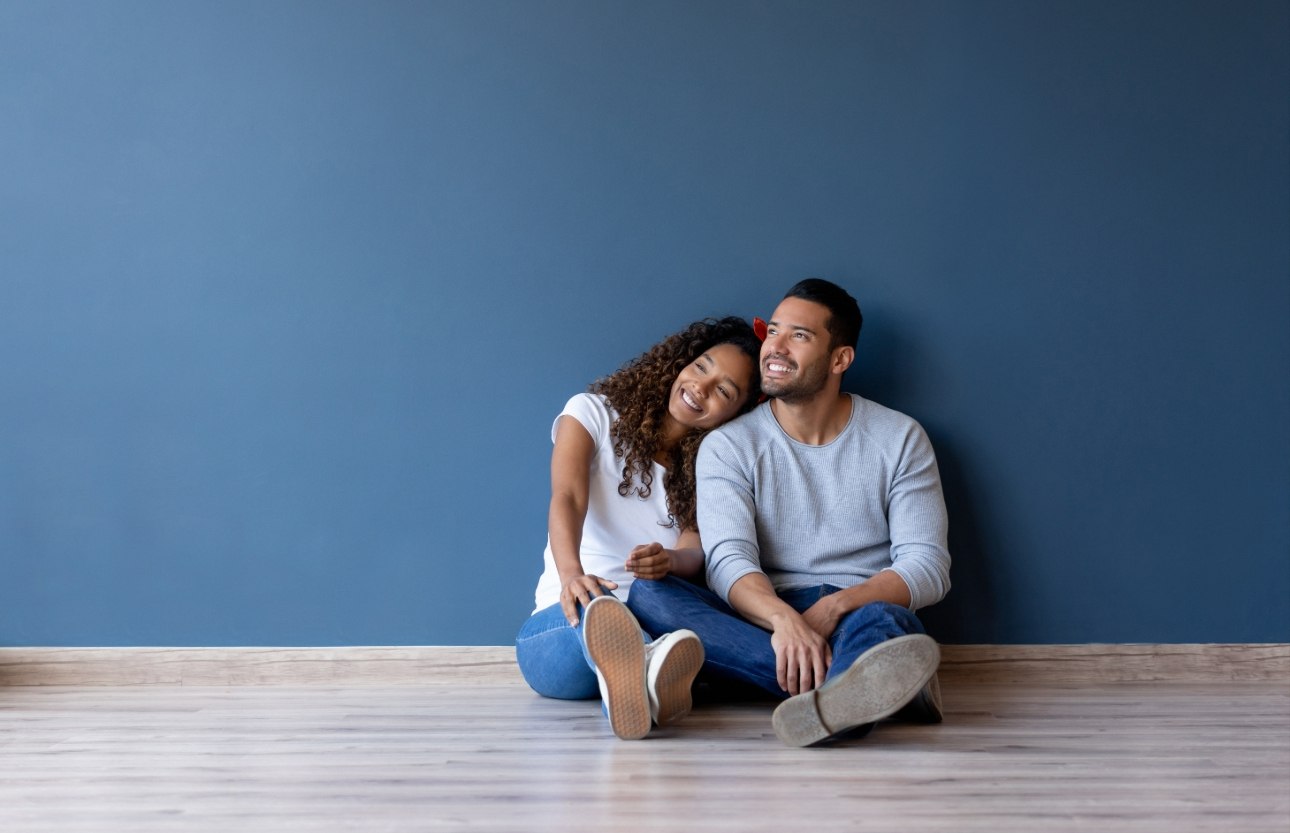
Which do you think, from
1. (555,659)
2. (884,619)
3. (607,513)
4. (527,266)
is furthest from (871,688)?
(527,266)

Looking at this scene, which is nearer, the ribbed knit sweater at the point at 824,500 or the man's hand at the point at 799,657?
the man's hand at the point at 799,657

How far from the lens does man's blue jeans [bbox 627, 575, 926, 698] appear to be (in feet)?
6.06

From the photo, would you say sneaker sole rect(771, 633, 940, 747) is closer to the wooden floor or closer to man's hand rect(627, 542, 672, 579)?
the wooden floor

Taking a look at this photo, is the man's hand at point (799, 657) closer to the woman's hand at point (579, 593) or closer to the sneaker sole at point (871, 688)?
the sneaker sole at point (871, 688)

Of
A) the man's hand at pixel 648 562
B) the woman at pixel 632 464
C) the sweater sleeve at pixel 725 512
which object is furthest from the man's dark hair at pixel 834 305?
the man's hand at pixel 648 562

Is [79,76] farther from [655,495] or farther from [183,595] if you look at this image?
[655,495]

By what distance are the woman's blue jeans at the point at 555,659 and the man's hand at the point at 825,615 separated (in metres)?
0.32

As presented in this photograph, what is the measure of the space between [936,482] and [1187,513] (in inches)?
25.3

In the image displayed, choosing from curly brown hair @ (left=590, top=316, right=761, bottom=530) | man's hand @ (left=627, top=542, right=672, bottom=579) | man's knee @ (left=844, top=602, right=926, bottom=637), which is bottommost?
man's knee @ (left=844, top=602, right=926, bottom=637)

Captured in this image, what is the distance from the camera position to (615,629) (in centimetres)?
171

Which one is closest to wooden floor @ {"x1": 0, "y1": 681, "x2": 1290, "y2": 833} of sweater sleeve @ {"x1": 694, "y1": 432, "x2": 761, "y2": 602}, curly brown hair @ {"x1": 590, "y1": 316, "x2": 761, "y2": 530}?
sweater sleeve @ {"x1": 694, "y1": 432, "x2": 761, "y2": 602}

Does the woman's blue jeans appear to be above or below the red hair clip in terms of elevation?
below

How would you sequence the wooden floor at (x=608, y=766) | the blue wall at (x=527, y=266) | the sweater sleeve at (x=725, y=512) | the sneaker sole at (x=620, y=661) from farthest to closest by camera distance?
1. the blue wall at (x=527, y=266)
2. the sweater sleeve at (x=725, y=512)
3. the sneaker sole at (x=620, y=661)
4. the wooden floor at (x=608, y=766)

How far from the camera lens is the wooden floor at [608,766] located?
4.41 ft
